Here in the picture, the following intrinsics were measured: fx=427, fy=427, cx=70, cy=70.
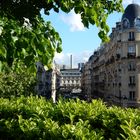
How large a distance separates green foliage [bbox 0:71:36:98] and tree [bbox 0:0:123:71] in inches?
1460

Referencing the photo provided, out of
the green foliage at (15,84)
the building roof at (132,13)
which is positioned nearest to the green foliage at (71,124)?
the green foliage at (15,84)

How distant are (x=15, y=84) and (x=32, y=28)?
40.4m

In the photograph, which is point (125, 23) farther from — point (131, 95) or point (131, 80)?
point (131, 95)

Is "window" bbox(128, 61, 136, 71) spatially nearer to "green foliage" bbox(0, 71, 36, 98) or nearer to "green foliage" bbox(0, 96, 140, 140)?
"green foliage" bbox(0, 71, 36, 98)

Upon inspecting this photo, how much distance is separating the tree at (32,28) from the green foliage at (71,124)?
2.14 metres

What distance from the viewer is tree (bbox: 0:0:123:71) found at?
280 inches

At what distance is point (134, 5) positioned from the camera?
264 ft

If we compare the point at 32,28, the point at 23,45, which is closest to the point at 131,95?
the point at 32,28

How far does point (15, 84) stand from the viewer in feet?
157

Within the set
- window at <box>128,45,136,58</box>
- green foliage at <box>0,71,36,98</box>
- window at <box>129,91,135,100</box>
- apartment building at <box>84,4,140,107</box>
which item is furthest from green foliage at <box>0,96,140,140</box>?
window at <box>128,45,136,58</box>

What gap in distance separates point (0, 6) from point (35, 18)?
0.78m

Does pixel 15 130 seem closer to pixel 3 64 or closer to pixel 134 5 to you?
pixel 3 64

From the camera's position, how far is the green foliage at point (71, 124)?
30.5ft

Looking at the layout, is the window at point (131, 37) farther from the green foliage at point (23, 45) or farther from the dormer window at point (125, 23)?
the green foliage at point (23, 45)
